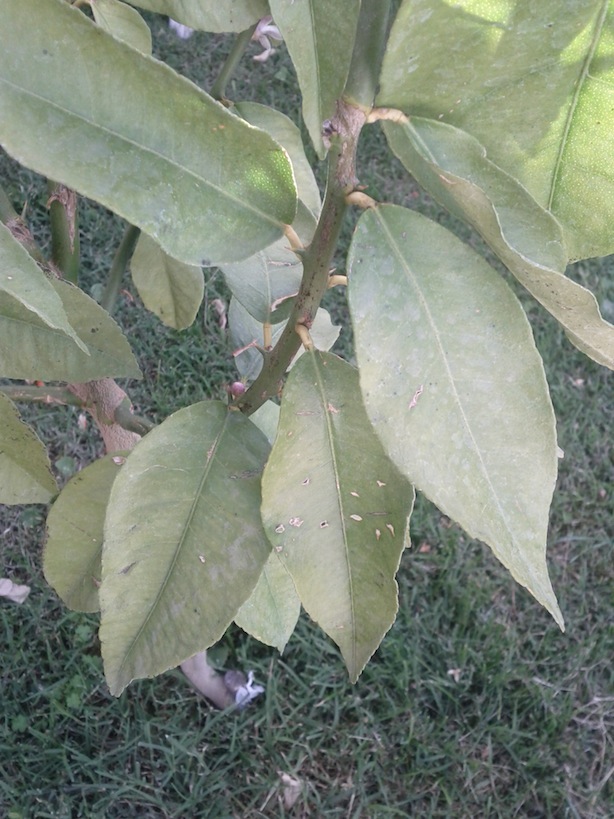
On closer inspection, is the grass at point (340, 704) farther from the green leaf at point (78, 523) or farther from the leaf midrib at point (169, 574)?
the leaf midrib at point (169, 574)

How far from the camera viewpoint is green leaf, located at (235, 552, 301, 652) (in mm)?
905

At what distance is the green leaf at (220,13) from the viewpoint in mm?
641

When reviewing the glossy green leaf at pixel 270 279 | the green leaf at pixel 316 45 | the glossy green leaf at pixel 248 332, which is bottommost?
the glossy green leaf at pixel 248 332

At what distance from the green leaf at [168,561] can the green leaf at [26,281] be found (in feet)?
0.59

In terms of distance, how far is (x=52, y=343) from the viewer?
2.41ft

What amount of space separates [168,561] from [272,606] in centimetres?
29

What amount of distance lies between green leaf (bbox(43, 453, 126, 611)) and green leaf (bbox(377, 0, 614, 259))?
1.75 ft

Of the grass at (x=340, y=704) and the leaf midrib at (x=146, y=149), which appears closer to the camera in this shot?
the leaf midrib at (x=146, y=149)

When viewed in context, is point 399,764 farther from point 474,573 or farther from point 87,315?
point 87,315

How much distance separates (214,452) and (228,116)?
0.31m

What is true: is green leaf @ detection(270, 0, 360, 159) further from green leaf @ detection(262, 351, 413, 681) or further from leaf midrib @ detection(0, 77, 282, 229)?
green leaf @ detection(262, 351, 413, 681)

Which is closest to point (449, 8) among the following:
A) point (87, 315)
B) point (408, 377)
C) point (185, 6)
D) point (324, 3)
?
point (324, 3)

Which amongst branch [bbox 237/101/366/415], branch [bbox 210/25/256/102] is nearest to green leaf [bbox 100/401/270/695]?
branch [bbox 237/101/366/415]

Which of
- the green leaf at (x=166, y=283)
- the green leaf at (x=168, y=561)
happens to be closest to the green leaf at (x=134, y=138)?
the green leaf at (x=168, y=561)
